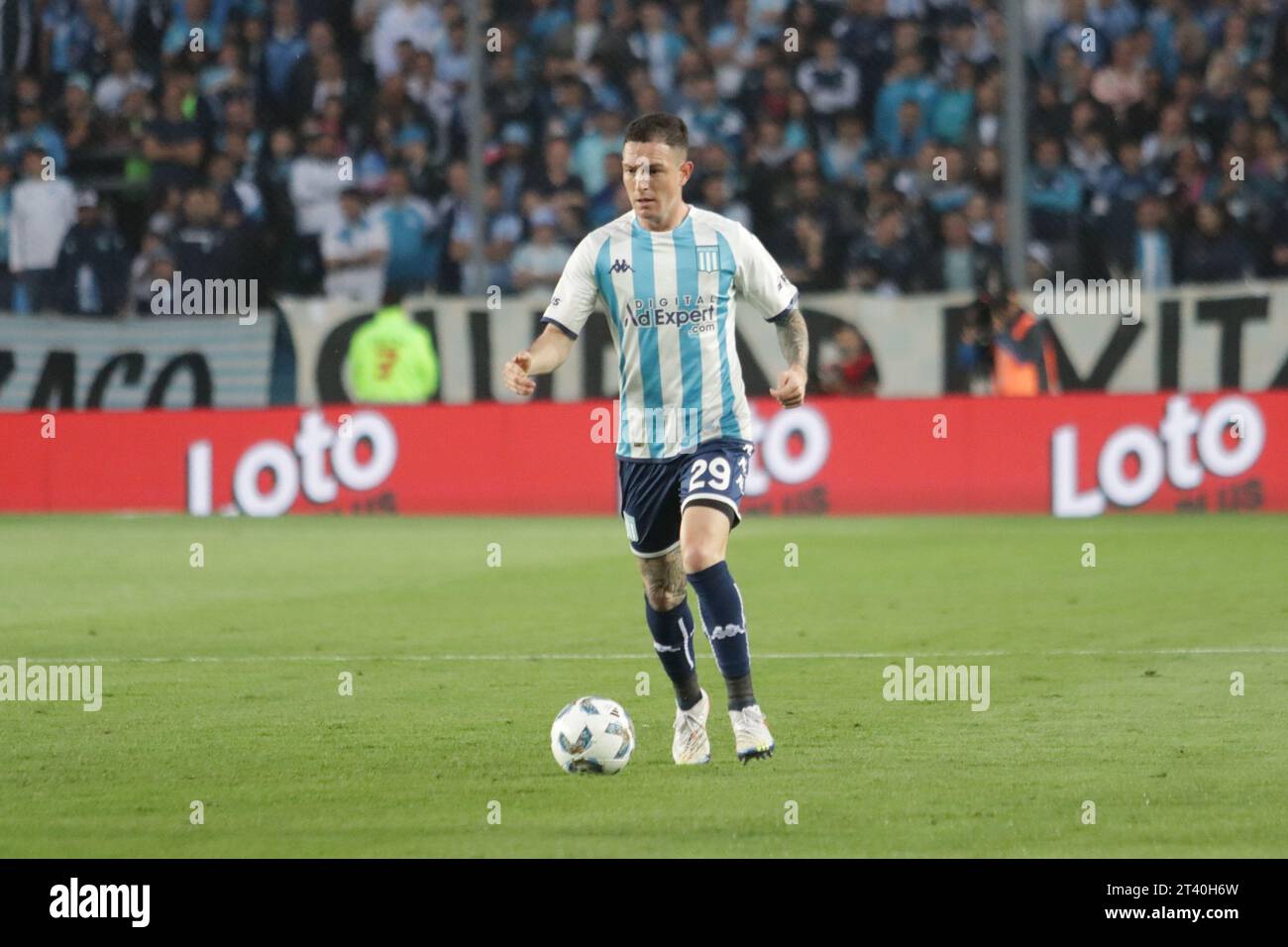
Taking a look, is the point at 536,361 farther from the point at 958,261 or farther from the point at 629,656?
the point at 958,261

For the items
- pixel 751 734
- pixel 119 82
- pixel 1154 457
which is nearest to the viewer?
pixel 751 734

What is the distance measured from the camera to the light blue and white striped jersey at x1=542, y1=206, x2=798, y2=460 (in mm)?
7305

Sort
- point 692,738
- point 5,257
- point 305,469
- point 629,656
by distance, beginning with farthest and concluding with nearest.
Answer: point 5,257 → point 305,469 → point 629,656 → point 692,738

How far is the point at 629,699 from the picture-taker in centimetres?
862

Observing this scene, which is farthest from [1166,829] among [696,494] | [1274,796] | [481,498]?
[481,498]

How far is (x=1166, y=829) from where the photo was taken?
5980 mm

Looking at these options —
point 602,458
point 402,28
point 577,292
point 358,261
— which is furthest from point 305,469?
point 577,292

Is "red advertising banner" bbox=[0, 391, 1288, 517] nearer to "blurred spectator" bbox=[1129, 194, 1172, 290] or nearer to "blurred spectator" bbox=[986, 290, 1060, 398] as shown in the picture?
"blurred spectator" bbox=[986, 290, 1060, 398]

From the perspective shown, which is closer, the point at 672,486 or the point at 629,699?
the point at 672,486

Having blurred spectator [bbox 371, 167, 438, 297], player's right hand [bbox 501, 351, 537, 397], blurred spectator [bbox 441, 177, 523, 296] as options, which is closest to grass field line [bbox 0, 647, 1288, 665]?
player's right hand [bbox 501, 351, 537, 397]

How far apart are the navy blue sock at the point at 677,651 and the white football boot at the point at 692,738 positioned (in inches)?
1.2

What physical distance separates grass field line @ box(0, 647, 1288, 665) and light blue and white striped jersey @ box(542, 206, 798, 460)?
102 inches

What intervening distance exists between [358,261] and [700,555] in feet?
38.5

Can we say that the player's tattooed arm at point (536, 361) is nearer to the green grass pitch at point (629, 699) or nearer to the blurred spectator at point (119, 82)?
the green grass pitch at point (629, 699)
